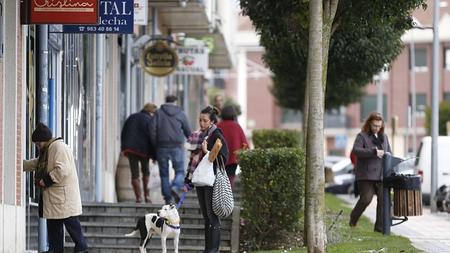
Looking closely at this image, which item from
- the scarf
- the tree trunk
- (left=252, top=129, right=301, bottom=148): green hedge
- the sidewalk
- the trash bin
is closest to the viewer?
the tree trunk

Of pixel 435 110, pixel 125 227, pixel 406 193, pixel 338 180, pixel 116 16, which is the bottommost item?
pixel 338 180

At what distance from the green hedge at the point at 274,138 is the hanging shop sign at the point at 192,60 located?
205 cm

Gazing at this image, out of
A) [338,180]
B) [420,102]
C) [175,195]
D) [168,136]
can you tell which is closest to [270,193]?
[168,136]

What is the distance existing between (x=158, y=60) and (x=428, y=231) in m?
7.20

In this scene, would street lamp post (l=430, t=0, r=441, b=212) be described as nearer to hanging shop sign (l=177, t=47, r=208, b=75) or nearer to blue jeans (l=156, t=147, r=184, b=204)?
hanging shop sign (l=177, t=47, r=208, b=75)

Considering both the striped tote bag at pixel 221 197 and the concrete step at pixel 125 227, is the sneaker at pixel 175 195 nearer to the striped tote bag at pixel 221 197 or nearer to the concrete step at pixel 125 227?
the concrete step at pixel 125 227

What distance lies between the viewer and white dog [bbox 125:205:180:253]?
14141 mm

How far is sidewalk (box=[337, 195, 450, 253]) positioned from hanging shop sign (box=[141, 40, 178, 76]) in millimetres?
4889

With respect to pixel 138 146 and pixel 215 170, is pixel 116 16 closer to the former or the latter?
pixel 215 170

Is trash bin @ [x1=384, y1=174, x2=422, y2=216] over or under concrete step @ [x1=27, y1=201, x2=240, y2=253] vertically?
over

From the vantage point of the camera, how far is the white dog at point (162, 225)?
14.1 m

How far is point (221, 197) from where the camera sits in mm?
14539

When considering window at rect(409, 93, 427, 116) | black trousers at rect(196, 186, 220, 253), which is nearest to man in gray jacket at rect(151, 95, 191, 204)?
black trousers at rect(196, 186, 220, 253)

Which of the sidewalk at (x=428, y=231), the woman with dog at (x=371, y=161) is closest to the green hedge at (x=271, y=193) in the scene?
the sidewalk at (x=428, y=231)
